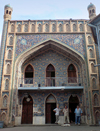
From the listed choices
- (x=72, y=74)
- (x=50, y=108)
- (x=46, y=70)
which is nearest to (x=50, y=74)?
(x=46, y=70)

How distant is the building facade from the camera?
41.4 feet

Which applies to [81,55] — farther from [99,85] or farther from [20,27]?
[20,27]

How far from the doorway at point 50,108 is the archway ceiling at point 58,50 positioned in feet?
13.4

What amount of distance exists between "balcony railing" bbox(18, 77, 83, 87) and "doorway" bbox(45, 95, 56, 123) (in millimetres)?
1257

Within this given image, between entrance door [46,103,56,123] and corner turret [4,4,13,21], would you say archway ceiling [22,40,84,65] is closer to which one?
corner turret [4,4,13,21]

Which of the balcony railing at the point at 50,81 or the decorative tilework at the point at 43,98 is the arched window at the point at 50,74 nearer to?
the balcony railing at the point at 50,81

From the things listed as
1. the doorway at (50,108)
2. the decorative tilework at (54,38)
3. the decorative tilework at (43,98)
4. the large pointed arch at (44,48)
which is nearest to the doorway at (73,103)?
the decorative tilework at (43,98)

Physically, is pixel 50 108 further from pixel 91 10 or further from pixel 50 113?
pixel 91 10

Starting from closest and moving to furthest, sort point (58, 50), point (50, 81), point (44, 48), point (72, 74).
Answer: point (50, 81) < point (72, 74) < point (44, 48) < point (58, 50)

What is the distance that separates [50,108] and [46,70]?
11.4ft

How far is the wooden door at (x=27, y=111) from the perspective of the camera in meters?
13.1

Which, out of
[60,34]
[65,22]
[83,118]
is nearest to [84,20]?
[65,22]

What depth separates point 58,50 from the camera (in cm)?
1457

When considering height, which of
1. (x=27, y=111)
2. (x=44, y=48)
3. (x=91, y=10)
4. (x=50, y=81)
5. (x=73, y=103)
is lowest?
(x=27, y=111)
